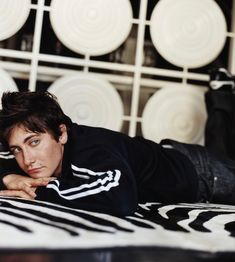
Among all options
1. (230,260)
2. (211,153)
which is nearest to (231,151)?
(211,153)

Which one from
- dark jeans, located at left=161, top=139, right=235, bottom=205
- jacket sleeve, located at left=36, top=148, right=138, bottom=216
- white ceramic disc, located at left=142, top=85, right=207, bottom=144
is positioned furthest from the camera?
white ceramic disc, located at left=142, top=85, right=207, bottom=144

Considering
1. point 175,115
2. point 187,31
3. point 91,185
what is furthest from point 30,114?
point 187,31

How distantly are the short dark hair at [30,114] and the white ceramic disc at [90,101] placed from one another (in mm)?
518

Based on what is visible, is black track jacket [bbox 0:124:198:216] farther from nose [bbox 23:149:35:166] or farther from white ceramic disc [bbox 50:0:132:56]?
white ceramic disc [bbox 50:0:132:56]

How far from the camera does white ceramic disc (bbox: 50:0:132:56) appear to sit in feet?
6.92

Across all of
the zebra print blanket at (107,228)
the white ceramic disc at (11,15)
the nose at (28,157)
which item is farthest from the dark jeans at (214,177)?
the white ceramic disc at (11,15)

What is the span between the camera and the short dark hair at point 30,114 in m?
1.50

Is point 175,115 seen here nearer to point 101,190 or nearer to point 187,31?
point 187,31

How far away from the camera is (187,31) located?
225cm

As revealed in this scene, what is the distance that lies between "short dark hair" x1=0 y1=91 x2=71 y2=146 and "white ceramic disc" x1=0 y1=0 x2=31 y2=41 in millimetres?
584

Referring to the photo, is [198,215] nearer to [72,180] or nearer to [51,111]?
[72,180]

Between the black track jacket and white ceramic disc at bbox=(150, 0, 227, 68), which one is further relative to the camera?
white ceramic disc at bbox=(150, 0, 227, 68)

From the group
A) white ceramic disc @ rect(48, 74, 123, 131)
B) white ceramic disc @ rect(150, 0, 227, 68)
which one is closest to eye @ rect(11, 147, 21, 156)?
white ceramic disc @ rect(48, 74, 123, 131)

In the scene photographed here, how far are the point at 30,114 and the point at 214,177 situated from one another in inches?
29.4
